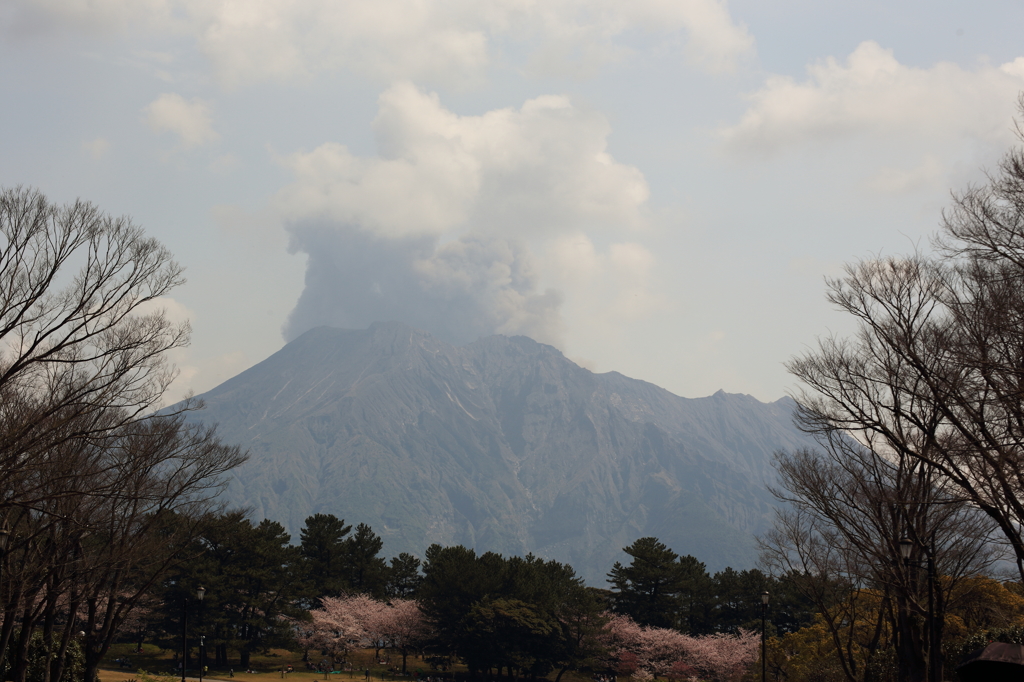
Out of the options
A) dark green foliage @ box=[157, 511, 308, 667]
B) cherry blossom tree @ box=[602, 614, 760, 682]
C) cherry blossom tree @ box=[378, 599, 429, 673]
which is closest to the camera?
cherry blossom tree @ box=[602, 614, 760, 682]

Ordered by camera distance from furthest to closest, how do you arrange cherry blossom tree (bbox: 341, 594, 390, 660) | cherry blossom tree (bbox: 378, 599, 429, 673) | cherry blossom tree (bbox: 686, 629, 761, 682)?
cherry blossom tree (bbox: 341, 594, 390, 660) → cherry blossom tree (bbox: 378, 599, 429, 673) → cherry blossom tree (bbox: 686, 629, 761, 682)

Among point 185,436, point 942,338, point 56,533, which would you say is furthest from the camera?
point 185,436

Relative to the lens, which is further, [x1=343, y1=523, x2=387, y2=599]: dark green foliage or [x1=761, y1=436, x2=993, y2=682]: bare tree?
[x1=343, y1=523, x2=387, y2=599]: dark green foliage

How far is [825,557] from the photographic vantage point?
83.1 feet

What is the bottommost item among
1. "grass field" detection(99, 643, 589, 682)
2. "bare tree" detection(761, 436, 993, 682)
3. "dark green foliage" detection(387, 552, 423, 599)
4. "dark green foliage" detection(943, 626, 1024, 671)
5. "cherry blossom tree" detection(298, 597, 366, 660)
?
"grass field" detection(99, 643, 589, 682)

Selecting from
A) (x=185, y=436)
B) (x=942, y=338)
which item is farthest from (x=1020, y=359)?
(x=185, y=436)

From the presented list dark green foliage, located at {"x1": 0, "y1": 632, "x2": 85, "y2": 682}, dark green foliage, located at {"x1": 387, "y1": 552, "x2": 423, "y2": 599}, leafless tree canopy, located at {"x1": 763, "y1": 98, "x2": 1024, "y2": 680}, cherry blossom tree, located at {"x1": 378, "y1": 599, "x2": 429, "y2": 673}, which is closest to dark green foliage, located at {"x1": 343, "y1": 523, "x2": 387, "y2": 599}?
dark green foliage, located at {"x1": 387, "y1": 552, "x2": 423, "y2": 599}

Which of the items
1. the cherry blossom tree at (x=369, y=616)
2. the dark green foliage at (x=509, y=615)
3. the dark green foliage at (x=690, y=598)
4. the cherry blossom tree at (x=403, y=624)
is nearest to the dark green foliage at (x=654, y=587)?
the dark green foliage at (x=690, y=598)

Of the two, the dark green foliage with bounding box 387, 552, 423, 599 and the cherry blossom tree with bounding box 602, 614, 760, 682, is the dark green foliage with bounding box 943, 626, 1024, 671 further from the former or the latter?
the dark green foliage with bounding box 387, 552, 423, 599

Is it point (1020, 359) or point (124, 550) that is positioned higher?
point (1020, 359)

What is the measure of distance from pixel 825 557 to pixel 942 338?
1520 cm

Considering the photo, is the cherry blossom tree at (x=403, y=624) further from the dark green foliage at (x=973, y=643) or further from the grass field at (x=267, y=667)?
the dark green foliage at (x=973, y=643)

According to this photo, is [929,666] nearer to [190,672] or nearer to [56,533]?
[56,533]

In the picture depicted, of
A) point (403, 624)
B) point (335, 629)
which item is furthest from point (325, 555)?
point (403, 624)
